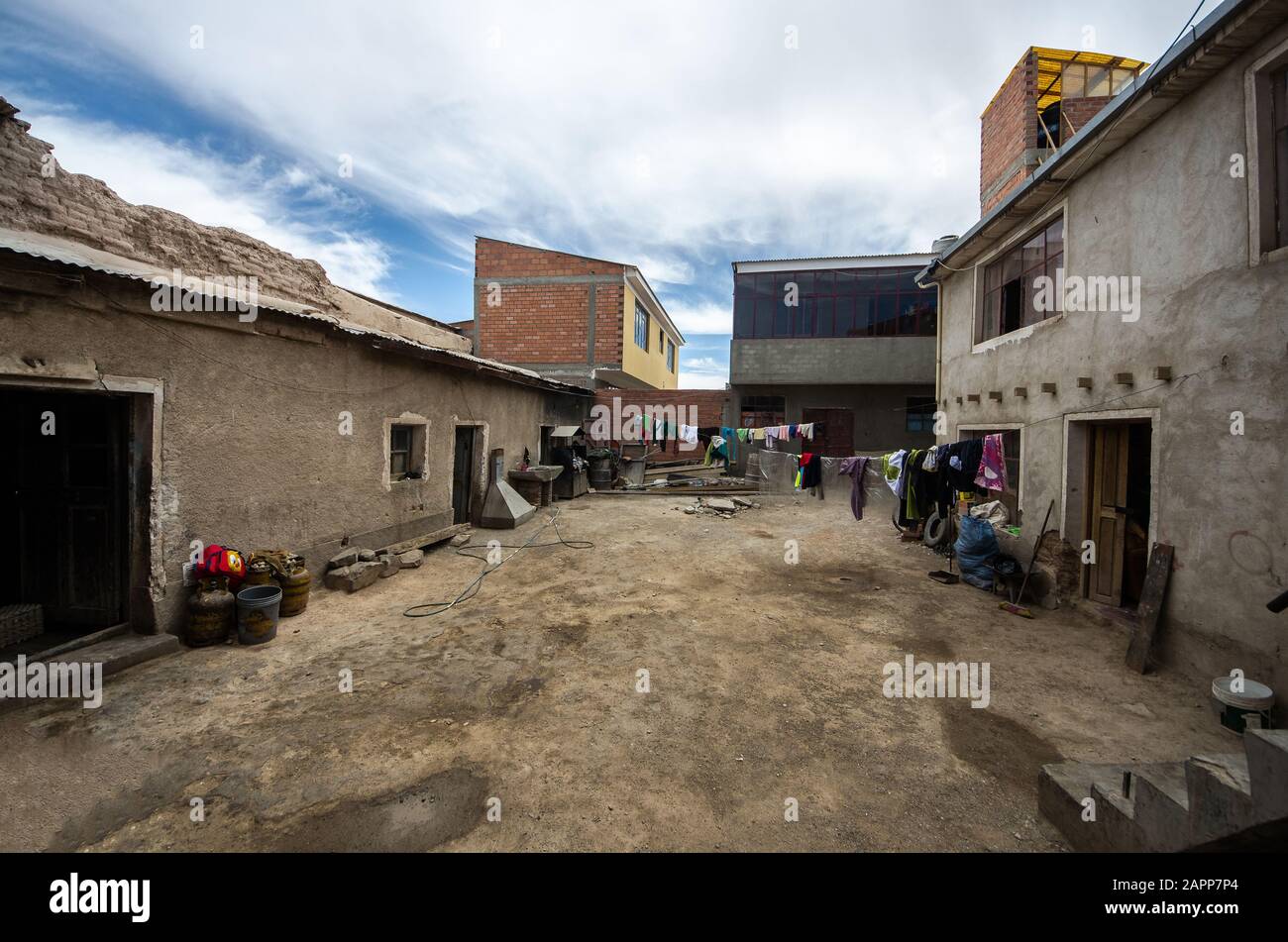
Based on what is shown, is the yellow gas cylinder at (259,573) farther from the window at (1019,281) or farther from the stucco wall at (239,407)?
the window at (1019,281)

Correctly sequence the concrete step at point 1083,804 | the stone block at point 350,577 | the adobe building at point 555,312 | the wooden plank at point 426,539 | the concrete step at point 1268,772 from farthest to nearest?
the adobe building at point 555,312 < the wooden plank at point 426,539 < the stone block at point 350,577 < the concrete step at point 1083,804 < the concrete step at point 1268,772

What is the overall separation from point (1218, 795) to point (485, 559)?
8196 millimetres

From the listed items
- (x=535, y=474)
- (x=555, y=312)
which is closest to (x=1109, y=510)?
(x=535, y=474)

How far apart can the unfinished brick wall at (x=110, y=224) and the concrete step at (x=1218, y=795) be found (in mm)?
9521

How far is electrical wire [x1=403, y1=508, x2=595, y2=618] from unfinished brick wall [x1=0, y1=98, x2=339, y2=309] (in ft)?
16.0

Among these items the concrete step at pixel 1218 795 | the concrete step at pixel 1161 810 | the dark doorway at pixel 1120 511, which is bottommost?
the concrete step at pixel 1161 810

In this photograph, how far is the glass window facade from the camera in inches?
719

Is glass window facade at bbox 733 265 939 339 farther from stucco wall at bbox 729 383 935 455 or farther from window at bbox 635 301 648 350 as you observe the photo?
window at bbox 635 301 648 350

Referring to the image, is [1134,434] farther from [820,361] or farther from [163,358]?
[820,361]

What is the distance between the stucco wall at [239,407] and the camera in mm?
4262

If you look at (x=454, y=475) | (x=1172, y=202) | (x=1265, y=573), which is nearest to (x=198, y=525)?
(x=454, y=475)

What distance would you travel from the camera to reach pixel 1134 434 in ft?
19.3

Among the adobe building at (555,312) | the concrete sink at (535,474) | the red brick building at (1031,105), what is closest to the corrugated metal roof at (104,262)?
the concrete sink at (535,474)
